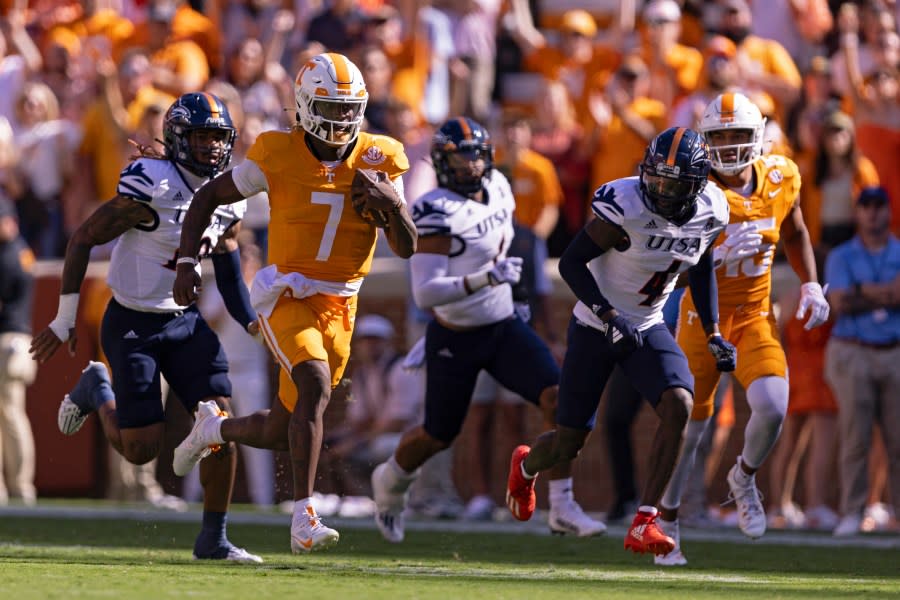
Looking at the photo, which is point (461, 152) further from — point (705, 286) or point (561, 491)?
point (561, 491)

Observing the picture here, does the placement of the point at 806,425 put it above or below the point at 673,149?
below

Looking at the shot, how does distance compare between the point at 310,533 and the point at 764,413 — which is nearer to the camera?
the point at 310,533

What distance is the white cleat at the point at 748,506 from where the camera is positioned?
8.91m

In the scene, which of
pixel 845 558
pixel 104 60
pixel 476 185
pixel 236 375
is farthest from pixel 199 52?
pixel 845 558

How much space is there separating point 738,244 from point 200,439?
9.61 feet

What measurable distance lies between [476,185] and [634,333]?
6.40ft

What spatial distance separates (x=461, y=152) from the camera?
31.8ft

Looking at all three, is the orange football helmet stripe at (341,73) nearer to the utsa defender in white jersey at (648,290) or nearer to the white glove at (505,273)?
the utsa defender in white jersey at (648,290)

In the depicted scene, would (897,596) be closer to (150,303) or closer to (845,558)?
(845,558)

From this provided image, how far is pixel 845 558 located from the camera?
355 inches

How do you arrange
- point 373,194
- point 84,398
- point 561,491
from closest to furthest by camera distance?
1. point 373,194
2. point 84,398
3. point 561,491

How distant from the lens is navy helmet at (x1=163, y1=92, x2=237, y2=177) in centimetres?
817

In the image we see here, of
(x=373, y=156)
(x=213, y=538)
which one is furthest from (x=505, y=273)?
(x=213, y=538)

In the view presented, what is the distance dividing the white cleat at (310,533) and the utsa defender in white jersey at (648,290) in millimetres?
1480
